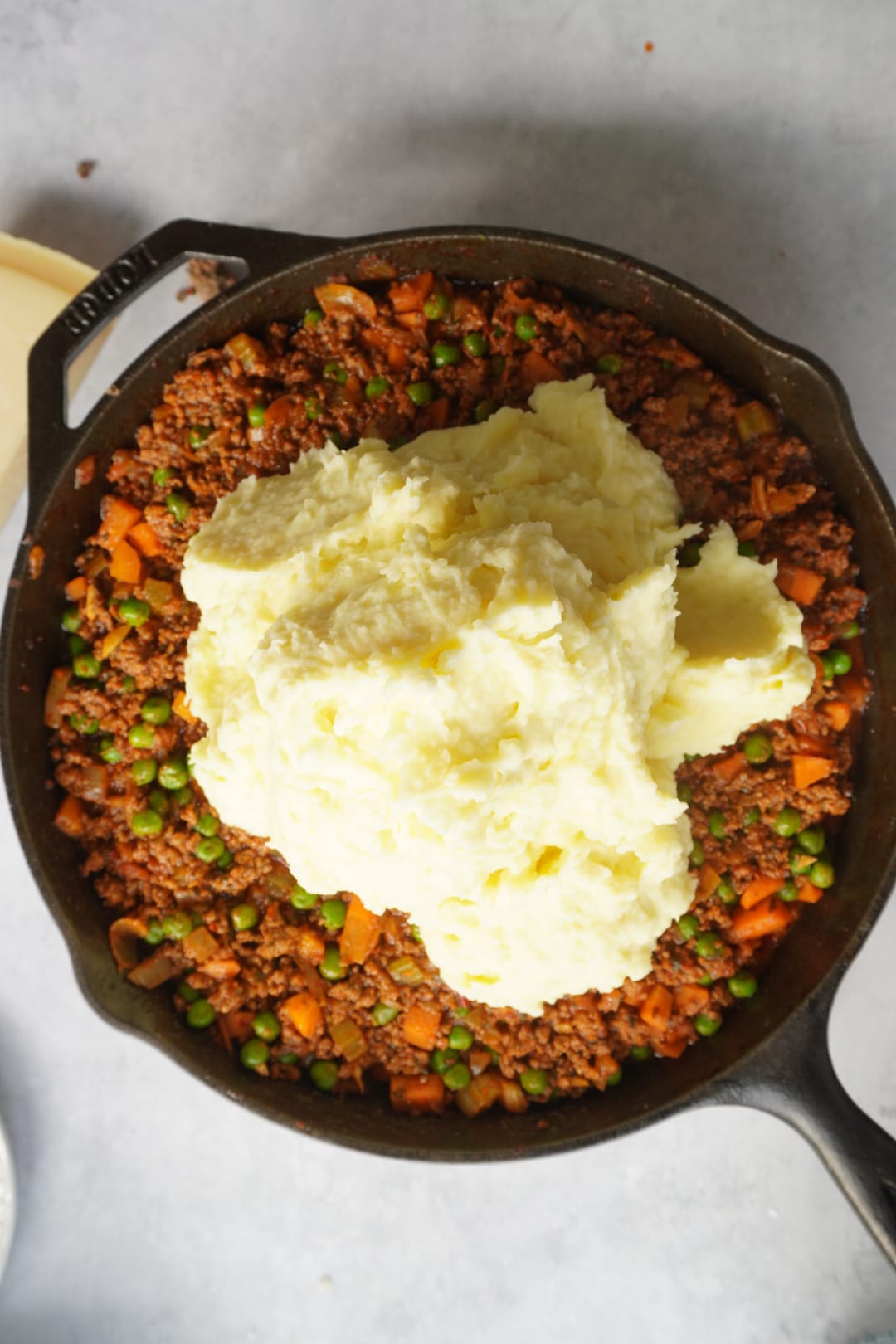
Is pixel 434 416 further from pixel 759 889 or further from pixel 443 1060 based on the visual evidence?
pixel 443 1060

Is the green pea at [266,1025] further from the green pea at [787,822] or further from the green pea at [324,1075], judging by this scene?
the green pea at [787,822]

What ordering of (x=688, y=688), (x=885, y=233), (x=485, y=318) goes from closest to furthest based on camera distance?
1. (x=688, y=688)
2. (x=485, y=318)
3. (x=885, y=233)

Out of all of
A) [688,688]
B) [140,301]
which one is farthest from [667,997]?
[140,301]

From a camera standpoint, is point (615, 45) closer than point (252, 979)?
No

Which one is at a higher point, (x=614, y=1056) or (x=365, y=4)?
(x=365, y=4)

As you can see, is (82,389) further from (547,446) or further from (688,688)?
(688,688)

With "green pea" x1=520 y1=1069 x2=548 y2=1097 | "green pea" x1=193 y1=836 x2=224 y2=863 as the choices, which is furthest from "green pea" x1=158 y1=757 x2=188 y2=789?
"green pea" x1=520 y1=1069 x2=548 y2=1097

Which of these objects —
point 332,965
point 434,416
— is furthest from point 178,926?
point 434,416

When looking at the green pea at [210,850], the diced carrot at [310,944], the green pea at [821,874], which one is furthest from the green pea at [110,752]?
the green pea at [821,874]
